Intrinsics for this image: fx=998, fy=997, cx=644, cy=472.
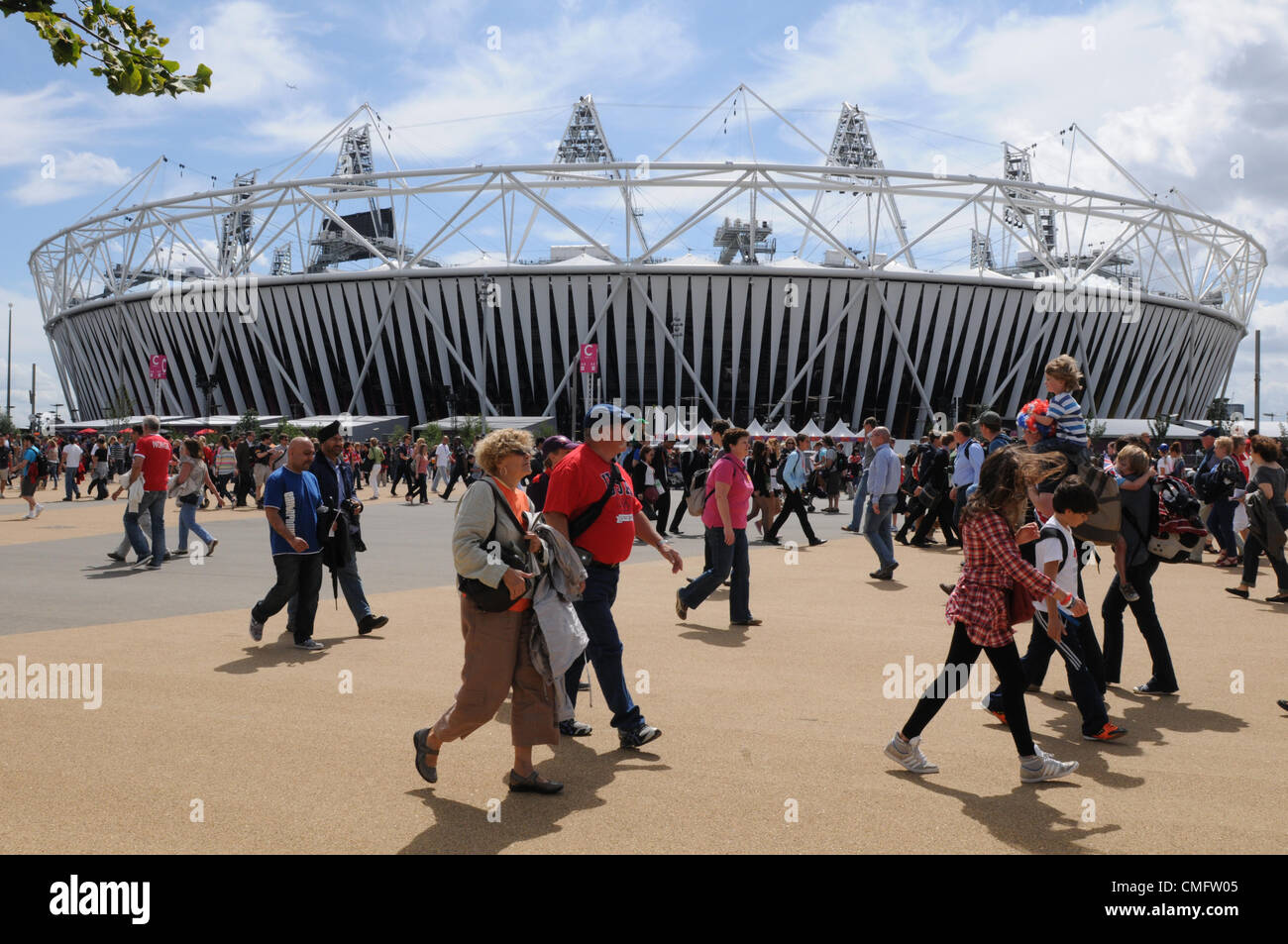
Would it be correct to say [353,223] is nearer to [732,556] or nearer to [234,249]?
[234,249]

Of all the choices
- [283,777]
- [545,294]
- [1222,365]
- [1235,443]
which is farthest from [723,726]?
[1222,365]

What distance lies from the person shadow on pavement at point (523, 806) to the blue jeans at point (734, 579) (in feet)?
11.1

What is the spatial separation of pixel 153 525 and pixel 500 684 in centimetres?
918

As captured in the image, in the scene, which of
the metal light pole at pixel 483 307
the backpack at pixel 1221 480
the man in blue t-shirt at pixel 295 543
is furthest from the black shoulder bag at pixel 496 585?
the metal light pole at pixel 483 307

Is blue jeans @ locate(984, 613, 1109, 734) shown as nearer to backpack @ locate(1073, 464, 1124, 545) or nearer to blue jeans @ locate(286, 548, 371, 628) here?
backpack @ locate(1073, 464, 1124, 545)

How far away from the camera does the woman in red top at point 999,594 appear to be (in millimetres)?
4523

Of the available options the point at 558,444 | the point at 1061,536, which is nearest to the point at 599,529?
the point at 558,444

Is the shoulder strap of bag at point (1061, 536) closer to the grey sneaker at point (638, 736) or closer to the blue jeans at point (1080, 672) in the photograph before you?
the blue jeans at point (1080, 672)

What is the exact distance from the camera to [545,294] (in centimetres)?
5588

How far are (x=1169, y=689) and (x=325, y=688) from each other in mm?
5281

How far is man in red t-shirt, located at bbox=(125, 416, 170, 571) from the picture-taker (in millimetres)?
11547
